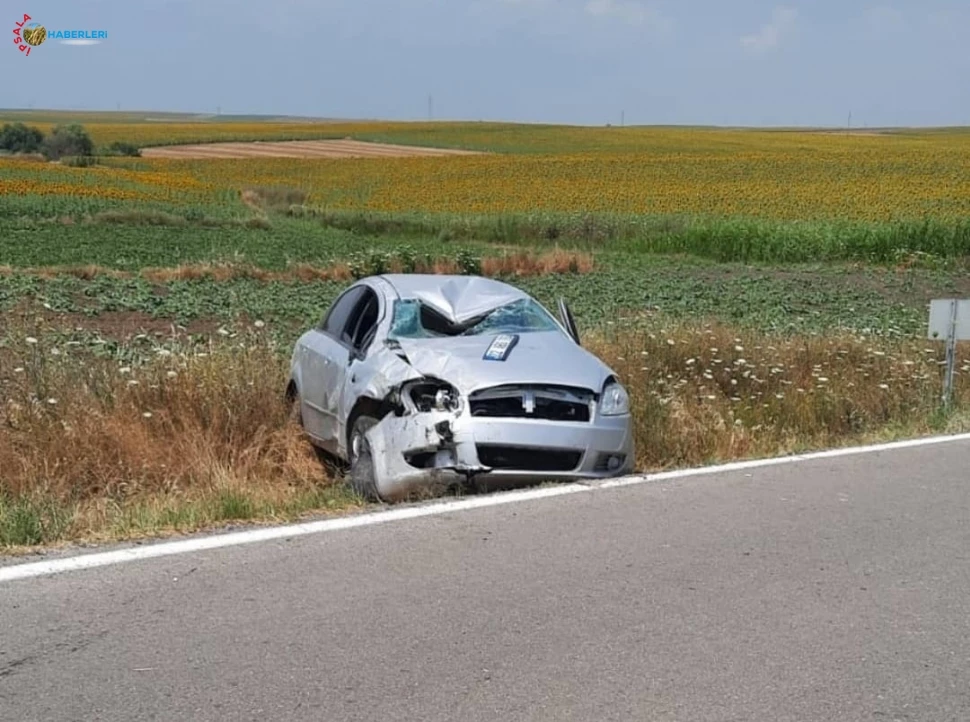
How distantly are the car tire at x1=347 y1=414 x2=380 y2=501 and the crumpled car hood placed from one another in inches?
20.2

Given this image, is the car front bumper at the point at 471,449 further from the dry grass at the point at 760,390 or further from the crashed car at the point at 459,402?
the dry grass at the point at 760,390

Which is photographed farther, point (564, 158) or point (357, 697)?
point (564, 158)

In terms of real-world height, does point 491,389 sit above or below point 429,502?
above

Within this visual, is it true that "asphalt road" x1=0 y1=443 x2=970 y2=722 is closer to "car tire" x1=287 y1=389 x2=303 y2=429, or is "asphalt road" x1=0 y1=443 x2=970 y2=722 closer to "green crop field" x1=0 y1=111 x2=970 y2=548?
"green crop field" x1=0 y1=111 x2=970 y2=548

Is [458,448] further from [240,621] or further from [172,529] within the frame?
[240,621]

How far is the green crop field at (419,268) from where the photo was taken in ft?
24.5

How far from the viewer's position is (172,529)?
585cm

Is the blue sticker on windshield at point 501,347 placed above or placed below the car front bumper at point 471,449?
above

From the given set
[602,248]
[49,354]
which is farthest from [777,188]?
[49,354]

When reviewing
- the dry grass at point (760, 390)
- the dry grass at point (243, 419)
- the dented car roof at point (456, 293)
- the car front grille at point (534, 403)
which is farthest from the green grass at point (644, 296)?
the car front grille at point (534, 403)

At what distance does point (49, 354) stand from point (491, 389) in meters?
4.57

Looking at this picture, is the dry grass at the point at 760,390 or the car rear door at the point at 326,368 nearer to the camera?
the car rear door at the point at 326,368

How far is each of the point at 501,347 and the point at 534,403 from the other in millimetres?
651

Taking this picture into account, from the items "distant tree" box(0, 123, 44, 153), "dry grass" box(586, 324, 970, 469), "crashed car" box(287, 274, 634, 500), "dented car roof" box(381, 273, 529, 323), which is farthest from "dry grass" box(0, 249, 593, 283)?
"distant tree" box(0, 123, 44, 153)
